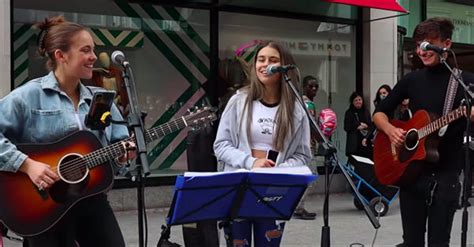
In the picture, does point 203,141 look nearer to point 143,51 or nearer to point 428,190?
point 428,190

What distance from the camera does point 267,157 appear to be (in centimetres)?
410

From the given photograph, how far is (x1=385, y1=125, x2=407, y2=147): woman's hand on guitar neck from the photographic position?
15.0 feet

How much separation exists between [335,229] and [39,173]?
17.0ft

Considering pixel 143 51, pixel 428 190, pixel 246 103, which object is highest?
pixel 143 51

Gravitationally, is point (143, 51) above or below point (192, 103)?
above

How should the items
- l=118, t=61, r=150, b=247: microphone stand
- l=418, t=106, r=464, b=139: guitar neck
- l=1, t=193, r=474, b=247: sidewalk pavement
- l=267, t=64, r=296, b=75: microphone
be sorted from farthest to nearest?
l=1, t=193, r=474, b=247: sidewalk pavement → l=418, t=106, r=464, b=139: guitar neck → l=267, t=64, r=296, b=75: microphone → l=118, t=61, r=150, b=247: microphone stand

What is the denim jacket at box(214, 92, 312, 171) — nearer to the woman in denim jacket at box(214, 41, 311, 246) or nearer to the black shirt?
the woman in denim jacket at box(214, 41, 311, 246)

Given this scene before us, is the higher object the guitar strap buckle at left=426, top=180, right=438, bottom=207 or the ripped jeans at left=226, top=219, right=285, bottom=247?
the guitar strap buckle at left=426, top=180, right=438, bottom=207

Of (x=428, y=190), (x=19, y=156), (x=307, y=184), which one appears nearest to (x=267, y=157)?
(x=307, y=184)

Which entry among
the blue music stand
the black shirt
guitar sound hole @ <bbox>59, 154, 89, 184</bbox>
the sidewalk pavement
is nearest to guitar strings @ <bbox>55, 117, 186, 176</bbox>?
guitar sound hole @ <bbox>59, 154, 89, 184</bbox>

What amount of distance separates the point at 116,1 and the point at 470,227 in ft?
18.7

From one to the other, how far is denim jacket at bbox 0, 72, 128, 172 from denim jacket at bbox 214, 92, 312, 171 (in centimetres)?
92

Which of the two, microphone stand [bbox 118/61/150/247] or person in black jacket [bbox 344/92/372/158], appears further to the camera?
person in black jacket [bbox 344/92/372/158]

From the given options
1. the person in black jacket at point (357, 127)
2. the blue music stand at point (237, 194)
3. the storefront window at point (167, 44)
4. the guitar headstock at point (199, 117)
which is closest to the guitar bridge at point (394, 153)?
the blue music stand at point (237, 194)
